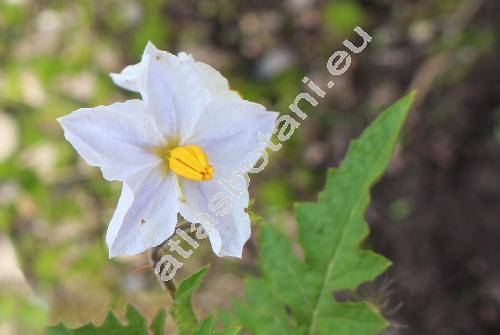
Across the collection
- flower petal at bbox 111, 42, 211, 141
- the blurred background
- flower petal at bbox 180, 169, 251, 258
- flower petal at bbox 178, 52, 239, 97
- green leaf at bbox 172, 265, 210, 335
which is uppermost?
flower petal at bbox 178, 52, 239, 97

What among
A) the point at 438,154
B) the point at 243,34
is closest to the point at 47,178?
the point at 243,34

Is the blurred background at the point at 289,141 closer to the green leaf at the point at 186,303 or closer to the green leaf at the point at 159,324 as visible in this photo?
the green leaf at the point at 159,324

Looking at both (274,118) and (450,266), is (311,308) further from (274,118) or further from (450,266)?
(450,266)

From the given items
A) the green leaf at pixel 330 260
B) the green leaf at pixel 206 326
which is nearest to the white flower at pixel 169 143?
the green leaf at pixel 206 326

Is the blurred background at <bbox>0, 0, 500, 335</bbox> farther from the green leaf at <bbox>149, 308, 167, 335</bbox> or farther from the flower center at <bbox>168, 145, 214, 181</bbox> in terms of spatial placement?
the flower center at <bbox>168, 145, 214, 181</bbox>

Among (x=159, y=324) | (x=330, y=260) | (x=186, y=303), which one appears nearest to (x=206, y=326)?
(x=186, y=303)

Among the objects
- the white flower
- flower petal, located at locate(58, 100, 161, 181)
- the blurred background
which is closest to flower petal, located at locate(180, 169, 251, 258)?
the white flower

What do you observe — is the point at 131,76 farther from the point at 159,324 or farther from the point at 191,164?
the point at 159,324
